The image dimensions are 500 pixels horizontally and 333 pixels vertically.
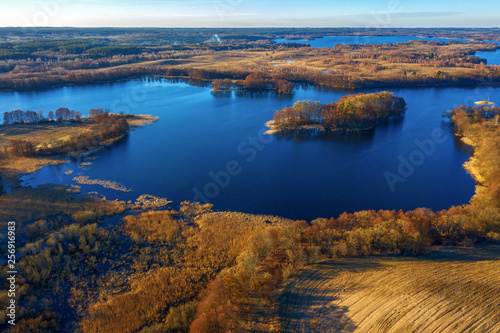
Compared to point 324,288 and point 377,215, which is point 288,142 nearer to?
point 377,215

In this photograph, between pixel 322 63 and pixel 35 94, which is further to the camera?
pixel 322 63

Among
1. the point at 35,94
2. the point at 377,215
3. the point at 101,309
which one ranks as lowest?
the point at 101,309

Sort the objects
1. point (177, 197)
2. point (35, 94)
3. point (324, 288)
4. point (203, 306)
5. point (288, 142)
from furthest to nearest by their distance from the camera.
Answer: point (35, 94), point (288, 142), point (177, 197), point (324, 288), point (203, 306)

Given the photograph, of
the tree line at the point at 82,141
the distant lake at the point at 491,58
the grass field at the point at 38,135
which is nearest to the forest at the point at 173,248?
the tree line at the point at 82,141

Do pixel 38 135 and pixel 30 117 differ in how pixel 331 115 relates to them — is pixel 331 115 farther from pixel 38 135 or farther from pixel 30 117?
pixel 30 117

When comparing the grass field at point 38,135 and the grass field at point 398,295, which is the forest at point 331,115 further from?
the grass field at point 398,295

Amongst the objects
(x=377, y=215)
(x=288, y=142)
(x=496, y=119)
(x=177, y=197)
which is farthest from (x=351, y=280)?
(x=496, y=119)

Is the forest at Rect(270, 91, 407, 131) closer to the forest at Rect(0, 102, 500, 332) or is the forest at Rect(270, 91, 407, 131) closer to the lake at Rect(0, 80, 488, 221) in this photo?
the lake at Rect(0, 80, 488, 221)

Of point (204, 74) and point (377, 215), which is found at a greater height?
point (204, 74)

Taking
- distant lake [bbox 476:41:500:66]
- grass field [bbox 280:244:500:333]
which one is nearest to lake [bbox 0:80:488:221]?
grass field [bbox 280:244:500:333]
